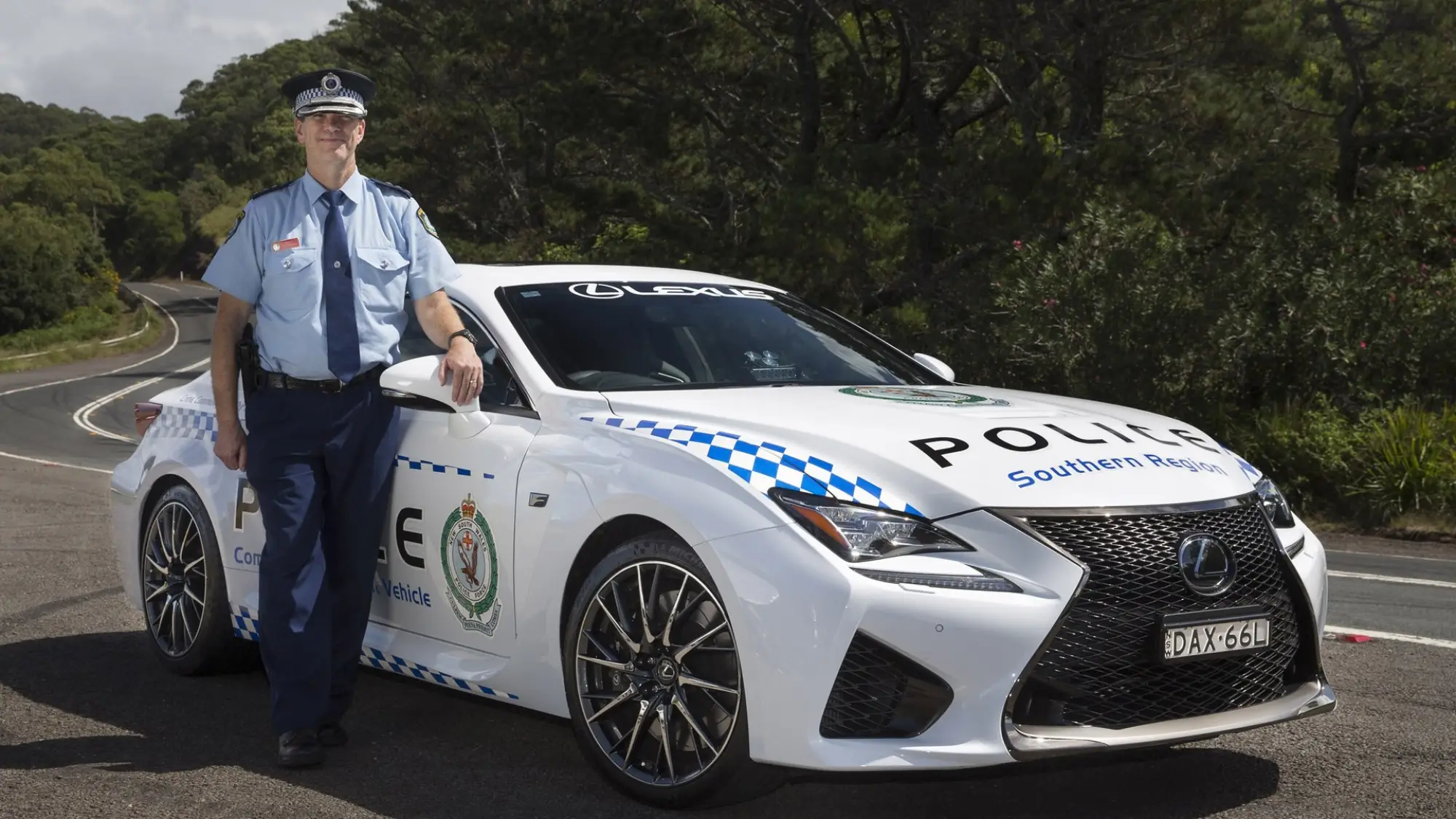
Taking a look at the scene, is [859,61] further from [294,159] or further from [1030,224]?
[294,159]

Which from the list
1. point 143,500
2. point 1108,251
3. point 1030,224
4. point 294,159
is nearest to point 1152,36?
point 1030,224

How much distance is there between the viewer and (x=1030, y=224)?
18438 mm

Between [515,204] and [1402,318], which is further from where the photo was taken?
[515,204]

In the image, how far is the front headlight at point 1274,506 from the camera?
4.66 meters

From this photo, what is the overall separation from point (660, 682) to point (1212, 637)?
1.40 m

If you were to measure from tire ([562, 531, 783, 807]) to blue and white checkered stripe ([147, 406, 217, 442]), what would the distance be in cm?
210

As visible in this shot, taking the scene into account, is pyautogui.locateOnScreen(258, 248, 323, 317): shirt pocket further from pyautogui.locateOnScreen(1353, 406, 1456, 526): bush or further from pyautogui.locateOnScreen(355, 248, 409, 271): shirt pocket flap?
pyautogui.locateOnScreen(1353, 406, 1456, 526): bush

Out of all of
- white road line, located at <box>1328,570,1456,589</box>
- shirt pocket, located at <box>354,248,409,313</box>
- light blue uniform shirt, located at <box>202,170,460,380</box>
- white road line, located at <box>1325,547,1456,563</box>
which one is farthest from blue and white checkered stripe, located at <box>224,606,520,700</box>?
white road line, located at <box>1325,547,1456,563</box>

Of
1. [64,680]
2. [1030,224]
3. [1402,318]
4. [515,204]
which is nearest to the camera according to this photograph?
[64,680]

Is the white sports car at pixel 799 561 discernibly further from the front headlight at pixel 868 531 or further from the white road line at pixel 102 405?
the white road line at pixel 102 405

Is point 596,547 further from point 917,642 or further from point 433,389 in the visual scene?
point 917,642

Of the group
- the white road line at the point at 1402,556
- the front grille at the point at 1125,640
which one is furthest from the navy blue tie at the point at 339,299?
the white road line at the point at 1402,556

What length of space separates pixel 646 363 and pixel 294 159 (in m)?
Result: 94.2

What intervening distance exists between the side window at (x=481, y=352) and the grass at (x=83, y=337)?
5741 cm
